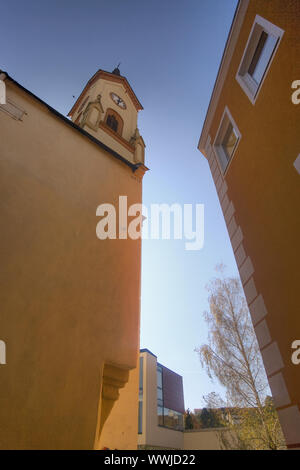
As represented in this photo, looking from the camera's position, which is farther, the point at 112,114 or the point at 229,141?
the point at 112,114

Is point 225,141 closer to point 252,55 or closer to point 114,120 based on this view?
point 252,55

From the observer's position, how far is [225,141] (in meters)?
6.75

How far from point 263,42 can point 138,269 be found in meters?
5.73

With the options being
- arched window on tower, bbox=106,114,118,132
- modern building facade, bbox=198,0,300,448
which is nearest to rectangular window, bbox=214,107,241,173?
modern building facade, bbox=198,0,300,448

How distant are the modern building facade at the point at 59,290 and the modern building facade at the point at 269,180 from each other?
280 centimetres

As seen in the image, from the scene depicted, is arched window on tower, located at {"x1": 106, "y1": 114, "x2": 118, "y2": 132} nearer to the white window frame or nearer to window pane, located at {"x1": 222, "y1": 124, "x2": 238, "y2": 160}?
the white window frame

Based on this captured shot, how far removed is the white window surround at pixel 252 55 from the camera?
13.8ft

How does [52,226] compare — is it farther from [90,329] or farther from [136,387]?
[136,387]

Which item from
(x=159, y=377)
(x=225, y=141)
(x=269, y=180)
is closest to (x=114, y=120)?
(x=225, y=141)

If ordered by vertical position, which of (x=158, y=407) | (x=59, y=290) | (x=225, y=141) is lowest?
(x=59, y=290)

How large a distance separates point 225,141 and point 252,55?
198 cm

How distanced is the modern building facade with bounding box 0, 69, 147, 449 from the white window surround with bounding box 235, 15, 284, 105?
4.21 meters

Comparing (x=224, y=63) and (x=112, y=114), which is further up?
(x=112, y=114)

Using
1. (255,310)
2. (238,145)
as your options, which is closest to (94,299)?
(255,310)
